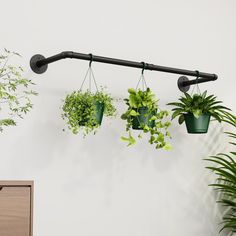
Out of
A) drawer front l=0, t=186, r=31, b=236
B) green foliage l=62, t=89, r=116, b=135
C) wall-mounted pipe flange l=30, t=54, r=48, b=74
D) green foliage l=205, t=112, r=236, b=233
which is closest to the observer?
drawer front l=0, t=186, r=31, b=236

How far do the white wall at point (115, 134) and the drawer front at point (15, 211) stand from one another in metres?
0.44

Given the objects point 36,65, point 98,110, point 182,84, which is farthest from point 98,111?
point 182,84

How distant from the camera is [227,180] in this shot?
2357 millimetres

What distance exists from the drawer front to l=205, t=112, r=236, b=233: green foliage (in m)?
1.24

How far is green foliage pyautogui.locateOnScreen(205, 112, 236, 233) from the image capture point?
236cm

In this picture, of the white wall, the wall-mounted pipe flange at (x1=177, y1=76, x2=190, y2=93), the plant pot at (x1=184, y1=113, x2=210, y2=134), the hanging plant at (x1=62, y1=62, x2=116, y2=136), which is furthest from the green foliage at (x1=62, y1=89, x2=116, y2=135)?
the wall-mounted pipe flange at (x1=177, y1=76, x2=190, y2=93)

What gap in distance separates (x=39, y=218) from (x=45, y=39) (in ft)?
2.42

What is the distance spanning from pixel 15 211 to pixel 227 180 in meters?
1.29

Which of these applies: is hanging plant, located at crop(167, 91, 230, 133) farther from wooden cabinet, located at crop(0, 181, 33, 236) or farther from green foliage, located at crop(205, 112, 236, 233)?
wooden cabinet, located at crop(0, 181, 33, 236)

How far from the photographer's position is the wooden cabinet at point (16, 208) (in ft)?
4.46

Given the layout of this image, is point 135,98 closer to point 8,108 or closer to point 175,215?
point 8,108

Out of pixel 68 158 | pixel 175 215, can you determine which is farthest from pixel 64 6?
pixel 175 215

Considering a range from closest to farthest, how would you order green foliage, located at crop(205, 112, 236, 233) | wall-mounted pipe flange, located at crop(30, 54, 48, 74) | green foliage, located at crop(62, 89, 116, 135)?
1. green foliage, located at crop(62, 89, 116, 135)
2. wall-mounted pipe flange, located at crop(30, 54, 48, 74)
3. green foliage, located at crop(205, 112, 236, 233)

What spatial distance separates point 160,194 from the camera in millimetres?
2295
